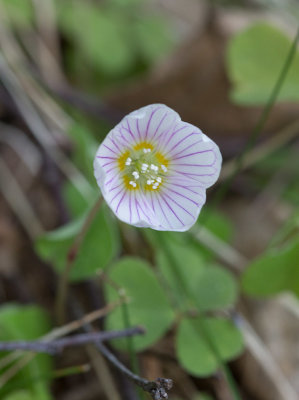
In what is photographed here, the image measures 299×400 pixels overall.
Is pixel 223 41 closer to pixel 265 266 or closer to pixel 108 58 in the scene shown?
pixel 108 58

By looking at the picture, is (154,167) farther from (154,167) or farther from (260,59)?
(260,59)

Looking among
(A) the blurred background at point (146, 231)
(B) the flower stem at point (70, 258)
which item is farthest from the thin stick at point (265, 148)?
(B) the flower stem at point (70, 258)

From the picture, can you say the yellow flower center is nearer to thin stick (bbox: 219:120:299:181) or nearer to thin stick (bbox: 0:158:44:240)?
thin stick (bbox: 0:158:44:240)

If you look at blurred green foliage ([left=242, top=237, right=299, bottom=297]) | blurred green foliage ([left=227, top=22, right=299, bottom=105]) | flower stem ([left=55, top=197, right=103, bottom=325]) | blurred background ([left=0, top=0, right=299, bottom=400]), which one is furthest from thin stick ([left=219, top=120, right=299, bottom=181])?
flower stem ([left=55, top=197, right=103, bottom=325])

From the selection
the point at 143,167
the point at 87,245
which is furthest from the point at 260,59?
the point at 87,245

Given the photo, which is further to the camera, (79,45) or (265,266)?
(79,45)

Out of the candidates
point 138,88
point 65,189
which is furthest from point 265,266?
point 138,88

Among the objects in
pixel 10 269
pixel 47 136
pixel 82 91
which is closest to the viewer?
pixel 10 269
